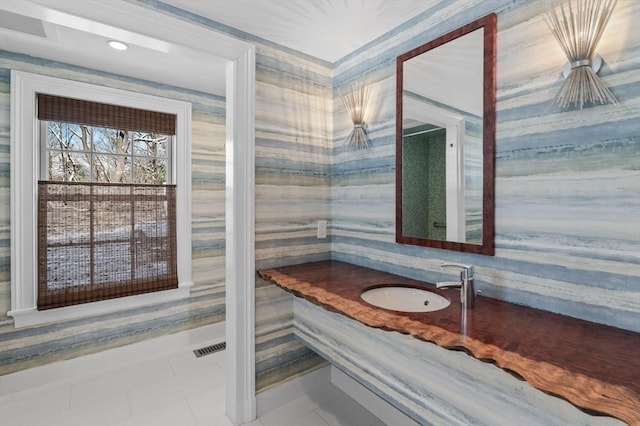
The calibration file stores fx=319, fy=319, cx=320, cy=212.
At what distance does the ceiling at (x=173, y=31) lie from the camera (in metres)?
1.45

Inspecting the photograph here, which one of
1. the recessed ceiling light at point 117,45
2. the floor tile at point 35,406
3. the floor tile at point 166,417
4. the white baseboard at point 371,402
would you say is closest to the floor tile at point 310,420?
the white baseboard at point 371,402

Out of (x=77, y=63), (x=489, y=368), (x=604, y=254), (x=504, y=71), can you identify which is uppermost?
(x=77, y=63)

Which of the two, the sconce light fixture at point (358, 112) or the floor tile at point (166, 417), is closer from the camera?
the floor tile at point (166, 417)

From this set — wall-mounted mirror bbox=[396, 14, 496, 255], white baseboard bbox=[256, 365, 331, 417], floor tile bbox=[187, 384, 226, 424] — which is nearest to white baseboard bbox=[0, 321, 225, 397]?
floor tile bbox=[187, 384, 226, 424]

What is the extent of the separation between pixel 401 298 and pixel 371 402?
828 millimetres

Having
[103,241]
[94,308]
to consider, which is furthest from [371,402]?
[103,241]

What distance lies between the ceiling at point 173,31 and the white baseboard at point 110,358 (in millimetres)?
2177

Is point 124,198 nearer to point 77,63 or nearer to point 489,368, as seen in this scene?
point 77,63

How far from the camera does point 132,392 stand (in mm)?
2172

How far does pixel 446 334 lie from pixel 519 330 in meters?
0.26

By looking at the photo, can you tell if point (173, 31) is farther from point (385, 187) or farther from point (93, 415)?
point (93, 415)

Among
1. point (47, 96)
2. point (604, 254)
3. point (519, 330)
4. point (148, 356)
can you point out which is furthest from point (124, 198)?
point (604, 254)

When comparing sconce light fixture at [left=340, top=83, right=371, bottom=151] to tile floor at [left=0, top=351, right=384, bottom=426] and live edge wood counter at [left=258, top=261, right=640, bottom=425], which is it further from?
tile floor at [left=0, top=351, right=384, bottom=426]

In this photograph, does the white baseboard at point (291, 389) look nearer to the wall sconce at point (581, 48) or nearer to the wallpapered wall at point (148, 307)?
the wallpapered wall at point (148, 307)
